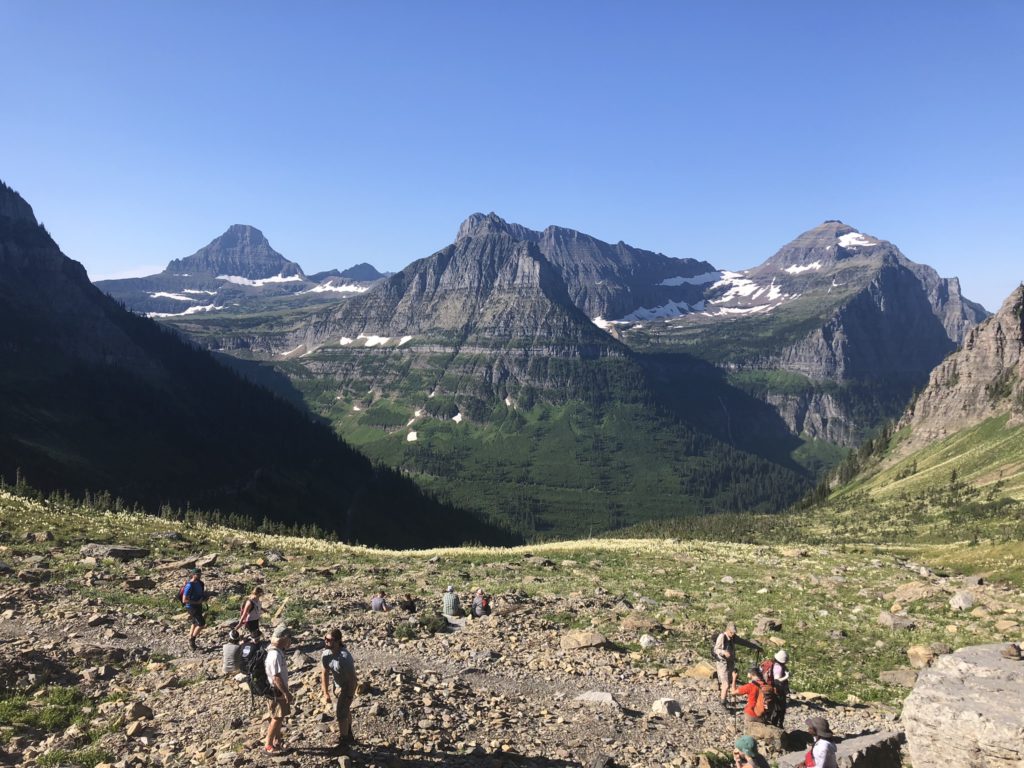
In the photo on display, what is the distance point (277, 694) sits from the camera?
627 inches

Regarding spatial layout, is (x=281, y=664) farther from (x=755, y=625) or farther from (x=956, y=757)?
(x=755, y=625)

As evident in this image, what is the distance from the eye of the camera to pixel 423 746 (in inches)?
643

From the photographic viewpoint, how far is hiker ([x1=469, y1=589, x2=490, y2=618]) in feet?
99.4

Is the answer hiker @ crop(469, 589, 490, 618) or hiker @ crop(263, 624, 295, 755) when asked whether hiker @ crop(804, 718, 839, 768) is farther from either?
hiker @ crop(469, 589, 490, 618)

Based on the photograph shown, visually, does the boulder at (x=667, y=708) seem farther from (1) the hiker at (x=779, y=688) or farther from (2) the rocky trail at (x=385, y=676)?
(1) the hiker at (x=779, y=688)

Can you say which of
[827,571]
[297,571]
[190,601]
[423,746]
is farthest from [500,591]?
[827,571]

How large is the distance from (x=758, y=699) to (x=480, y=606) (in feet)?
48.3

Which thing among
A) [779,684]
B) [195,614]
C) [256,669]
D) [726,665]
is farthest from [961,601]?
[195,614]

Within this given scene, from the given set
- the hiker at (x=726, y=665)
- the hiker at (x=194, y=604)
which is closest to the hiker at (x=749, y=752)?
the hiker at (x=726, y=665)

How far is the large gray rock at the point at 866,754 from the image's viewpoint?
1559 centimetres

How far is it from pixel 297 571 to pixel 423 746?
86.3 feet

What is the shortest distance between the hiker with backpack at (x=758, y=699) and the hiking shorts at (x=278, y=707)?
1425cm

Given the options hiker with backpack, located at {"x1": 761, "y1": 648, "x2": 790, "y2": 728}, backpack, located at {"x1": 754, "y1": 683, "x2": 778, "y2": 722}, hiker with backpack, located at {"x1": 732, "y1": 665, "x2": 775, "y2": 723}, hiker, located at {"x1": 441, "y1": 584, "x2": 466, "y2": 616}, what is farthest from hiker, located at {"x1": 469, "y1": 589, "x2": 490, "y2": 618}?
backpack, located at {"x1": 754, "y1": 683, "x2": 778, "y2": 722}

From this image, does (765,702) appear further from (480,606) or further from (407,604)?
(407,604)
